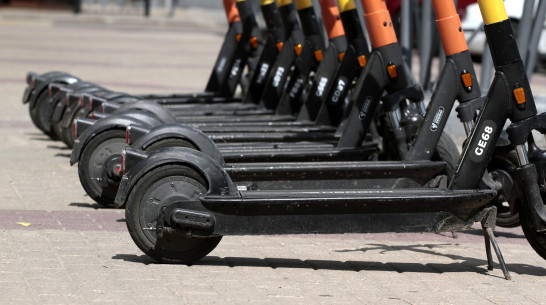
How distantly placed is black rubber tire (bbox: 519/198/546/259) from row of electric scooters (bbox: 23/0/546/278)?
1 cm

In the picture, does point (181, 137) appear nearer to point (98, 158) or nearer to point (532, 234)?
point (98, 158)

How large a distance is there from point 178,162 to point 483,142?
1528mm

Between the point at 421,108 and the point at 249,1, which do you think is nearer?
the point at 421,108

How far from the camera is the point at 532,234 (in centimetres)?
634

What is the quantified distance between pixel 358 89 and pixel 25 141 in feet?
12.5

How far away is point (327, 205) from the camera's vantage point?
6.15 meters

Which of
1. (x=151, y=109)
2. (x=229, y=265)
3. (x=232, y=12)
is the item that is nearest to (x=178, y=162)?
(x=229, y=265)

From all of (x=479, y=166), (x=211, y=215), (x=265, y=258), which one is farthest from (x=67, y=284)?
(x=479, y=166)

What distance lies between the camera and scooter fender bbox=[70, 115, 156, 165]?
26.0ft

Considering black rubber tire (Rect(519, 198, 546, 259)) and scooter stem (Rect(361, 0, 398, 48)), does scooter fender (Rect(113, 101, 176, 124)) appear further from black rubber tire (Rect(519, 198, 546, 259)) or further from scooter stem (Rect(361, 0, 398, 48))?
black rubber tire (Rect(519, 198, 546, 259))

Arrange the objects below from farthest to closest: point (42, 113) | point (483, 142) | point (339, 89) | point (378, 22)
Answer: point (42, 113)
point (339, 89)
point (378, 22)
point (483, 142)

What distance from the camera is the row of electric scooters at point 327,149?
6129mm

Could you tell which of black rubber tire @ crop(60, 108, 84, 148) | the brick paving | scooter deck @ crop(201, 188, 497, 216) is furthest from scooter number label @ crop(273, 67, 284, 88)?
scooter deck @ crop(201, 188, 497, 216)

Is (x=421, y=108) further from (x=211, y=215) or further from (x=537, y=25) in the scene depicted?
(x=537, y=25)
